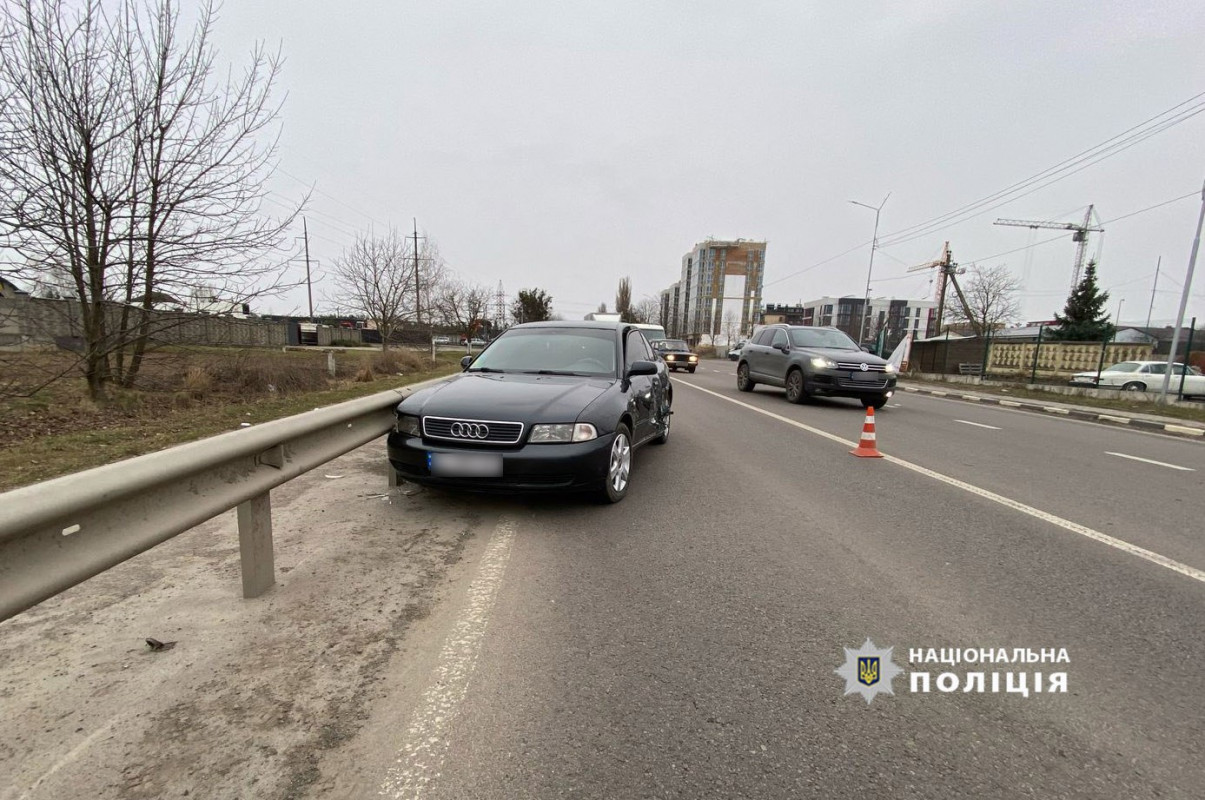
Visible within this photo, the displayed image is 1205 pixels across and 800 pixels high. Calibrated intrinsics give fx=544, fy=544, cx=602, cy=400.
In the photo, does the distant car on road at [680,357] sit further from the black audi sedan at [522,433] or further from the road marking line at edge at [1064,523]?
the black audi sedan at [522,433]

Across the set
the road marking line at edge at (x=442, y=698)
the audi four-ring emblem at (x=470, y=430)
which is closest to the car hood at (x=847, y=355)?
the audi four-ring emblem at (x=470, y=430)

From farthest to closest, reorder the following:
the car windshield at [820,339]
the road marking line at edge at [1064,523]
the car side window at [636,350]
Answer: the car windshield at [820,339] < the car side window at [636,350] < the road marking line at edge at [1064,523]

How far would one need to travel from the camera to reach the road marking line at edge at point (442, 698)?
5.75ft

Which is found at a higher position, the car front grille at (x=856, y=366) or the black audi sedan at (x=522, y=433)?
the car front grille at (x=856, y=366)

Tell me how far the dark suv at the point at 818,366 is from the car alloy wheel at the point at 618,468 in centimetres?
787

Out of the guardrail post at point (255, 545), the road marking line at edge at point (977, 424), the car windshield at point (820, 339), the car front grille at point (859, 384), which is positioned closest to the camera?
the guardrail post at point (255, 545)

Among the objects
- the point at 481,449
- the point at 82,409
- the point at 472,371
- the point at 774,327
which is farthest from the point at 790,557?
the point at 82,409

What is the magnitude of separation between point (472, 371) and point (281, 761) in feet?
12.9

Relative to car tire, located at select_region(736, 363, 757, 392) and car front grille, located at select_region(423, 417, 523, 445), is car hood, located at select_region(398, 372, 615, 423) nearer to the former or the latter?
car front grille, located at select_region(423, 417, 523, 445)

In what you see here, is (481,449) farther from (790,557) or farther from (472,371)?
(790,557)

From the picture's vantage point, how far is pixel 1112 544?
393cm

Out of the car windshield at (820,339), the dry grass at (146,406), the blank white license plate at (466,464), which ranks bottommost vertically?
the dry grass at (146,406)

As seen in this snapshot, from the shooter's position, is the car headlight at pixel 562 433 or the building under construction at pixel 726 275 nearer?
the car headlight at pixel 562 433

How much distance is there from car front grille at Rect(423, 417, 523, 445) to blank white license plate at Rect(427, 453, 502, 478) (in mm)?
108
